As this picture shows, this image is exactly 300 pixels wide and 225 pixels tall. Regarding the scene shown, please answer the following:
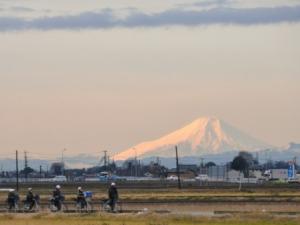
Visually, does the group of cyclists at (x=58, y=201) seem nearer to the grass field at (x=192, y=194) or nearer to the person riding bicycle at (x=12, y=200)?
the person riding bicycle at (x=12, y=200)

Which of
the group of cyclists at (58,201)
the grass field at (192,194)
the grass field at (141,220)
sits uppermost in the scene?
the grass field at (192,194)

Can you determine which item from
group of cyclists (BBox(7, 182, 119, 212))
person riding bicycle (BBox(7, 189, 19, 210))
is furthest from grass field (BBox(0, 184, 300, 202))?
person riding bicycle (BBox(7, 189, 19, 210))

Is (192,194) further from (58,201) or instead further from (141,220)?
(141,220)

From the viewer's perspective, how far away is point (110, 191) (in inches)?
2255

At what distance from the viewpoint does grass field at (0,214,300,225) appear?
48594 mm

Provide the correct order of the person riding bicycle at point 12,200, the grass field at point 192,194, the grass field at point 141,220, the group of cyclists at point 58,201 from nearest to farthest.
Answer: the grass field at point 141,220 → the group of cyclists at point 58,201 → the person riding bicycle at point 12,200 → the grass field at point 192,194

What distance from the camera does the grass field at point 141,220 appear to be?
48594 millimetres

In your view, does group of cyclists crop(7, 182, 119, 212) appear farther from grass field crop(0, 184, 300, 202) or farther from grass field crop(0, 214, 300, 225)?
grass field crop(0, 184, 300, 202)

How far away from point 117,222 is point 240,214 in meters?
6.88

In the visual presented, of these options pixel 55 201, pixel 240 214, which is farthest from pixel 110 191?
pixel 240 214

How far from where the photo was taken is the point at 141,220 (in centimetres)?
→ 5050

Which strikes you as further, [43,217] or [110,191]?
[110,191]

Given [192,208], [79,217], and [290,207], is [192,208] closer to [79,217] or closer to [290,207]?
[290,207]

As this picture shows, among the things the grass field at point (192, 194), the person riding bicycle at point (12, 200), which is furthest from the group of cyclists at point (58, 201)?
the grass field at point (192, 194)
